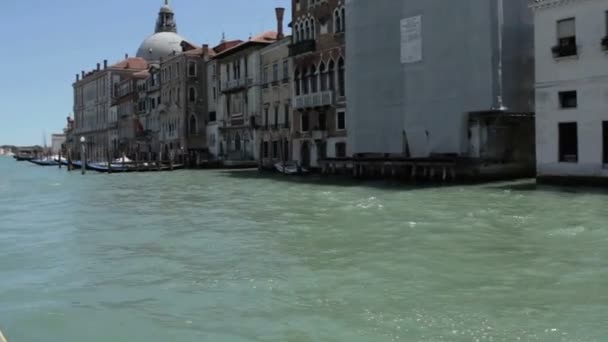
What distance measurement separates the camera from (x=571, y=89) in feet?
61.2

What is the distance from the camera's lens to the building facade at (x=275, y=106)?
116 ft

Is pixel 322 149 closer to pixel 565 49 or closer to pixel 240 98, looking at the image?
pixel 240 98

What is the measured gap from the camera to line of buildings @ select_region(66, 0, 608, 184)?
18656 millimetres

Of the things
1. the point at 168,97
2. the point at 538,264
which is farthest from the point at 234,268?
the point at 168,97

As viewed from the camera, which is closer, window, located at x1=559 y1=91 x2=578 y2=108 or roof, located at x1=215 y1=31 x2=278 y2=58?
window, located at x1=559 y1=91 x2=578 y2=108

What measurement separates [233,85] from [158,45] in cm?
3293

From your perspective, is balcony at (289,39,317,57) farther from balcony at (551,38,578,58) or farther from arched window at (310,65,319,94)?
balcony at (551,38,578,58)

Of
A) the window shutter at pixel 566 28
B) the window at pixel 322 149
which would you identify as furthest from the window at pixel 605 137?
the window at pixel 322 149

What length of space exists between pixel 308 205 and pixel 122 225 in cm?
472

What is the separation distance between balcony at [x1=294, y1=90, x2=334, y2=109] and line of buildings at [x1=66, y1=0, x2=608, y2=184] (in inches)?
2.4

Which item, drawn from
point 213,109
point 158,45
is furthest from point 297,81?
point 158,45

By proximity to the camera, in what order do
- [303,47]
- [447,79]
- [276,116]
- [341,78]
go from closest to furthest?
1. [447,79]
2. [341,78]
3. [303,47]
4. [276,116]

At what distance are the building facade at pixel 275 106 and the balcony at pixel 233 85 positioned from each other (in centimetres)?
248

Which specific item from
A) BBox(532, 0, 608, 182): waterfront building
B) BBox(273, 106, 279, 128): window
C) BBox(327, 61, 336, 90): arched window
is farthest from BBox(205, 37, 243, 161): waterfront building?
BBox(532, 0, 608, 182): waterfront building
